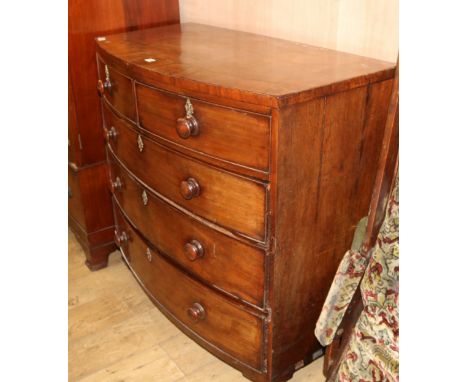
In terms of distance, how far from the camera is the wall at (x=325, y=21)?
4.85 feet

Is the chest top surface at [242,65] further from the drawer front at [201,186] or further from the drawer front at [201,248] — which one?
the drawer front at [201,248]

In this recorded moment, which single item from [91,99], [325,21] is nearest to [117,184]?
[91,99]

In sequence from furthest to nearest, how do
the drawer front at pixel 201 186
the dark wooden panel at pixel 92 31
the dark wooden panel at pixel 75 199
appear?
the dark wooden panel at pixel 75 199 < the dark wooden panel at pixel 92 31 < the drawer front at pixel 201 186

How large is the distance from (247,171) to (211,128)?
0.14 meters

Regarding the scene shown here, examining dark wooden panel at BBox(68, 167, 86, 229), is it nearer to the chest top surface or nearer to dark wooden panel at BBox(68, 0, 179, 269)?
dark wooden panel at BBox(68, 0, 179, 269)

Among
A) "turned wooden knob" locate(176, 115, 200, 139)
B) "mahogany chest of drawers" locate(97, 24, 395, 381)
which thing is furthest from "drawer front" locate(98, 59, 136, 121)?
"turned wooden knob" locate(176, 115, 200, 139)

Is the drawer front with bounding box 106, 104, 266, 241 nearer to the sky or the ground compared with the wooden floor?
nearer to the sky

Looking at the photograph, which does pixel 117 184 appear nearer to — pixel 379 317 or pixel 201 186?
pixel 201 186

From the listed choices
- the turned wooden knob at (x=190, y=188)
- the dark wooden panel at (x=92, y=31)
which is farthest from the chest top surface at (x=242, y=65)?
the turned wooden knob at (x=190, y=188)

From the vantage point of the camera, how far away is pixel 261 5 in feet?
5.94

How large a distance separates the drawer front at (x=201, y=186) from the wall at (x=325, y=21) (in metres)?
0.59

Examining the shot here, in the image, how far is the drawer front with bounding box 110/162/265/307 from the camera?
1.42m

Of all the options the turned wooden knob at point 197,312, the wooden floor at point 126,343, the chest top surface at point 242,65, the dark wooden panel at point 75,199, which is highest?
the chest top surface at point 242,65
